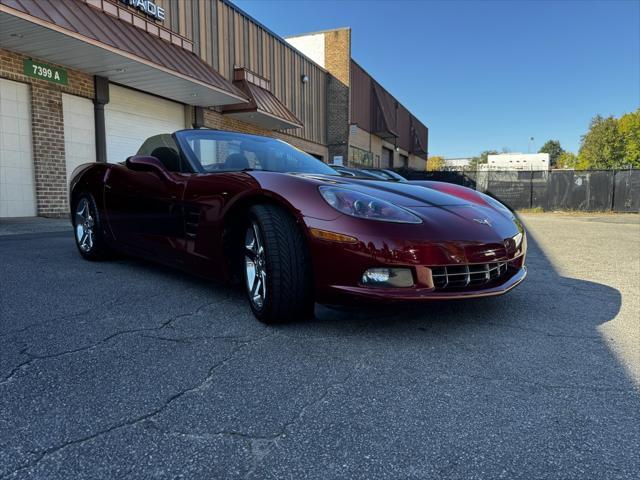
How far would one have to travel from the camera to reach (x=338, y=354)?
7.41 ft

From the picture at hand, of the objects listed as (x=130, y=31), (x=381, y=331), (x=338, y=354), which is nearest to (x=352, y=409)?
(x=338, y=354)

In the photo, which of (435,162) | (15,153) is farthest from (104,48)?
(435,162)

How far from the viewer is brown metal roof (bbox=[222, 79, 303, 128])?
14.4 metres

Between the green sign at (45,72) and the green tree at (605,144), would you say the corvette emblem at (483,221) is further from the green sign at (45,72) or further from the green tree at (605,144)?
the green tree at (605,144)

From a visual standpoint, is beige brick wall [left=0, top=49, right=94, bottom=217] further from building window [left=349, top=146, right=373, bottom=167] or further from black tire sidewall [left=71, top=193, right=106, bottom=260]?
building window [left=349, top=146, right=373, bottom=167]

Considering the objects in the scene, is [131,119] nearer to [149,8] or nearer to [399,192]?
[149,8]

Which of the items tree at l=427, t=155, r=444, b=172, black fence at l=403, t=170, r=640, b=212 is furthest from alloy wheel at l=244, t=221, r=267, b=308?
tree at l=427, t=155, r=444, b=172

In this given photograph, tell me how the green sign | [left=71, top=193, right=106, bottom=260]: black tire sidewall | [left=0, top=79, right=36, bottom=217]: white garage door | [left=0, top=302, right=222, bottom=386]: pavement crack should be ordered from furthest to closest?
the green sign < [left=0, top=79, right=36, bottom=217]: white garage door < [left=71, top=193, right=106, bottom=260]: black tire sidewall < [left=0, top=302, right=222, bottom=386]: pavement crack

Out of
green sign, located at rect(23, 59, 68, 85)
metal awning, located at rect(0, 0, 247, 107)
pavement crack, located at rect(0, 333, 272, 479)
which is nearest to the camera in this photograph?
pavement crack, located at rect(0, 333, 272, 479)

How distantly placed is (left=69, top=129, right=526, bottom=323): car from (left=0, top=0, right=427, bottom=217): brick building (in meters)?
5.75

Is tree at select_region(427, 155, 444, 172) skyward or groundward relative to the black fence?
skyward

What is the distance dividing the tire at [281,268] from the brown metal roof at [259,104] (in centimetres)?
1243

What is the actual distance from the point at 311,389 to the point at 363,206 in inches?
40.5

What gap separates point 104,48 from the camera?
27.7 feet
